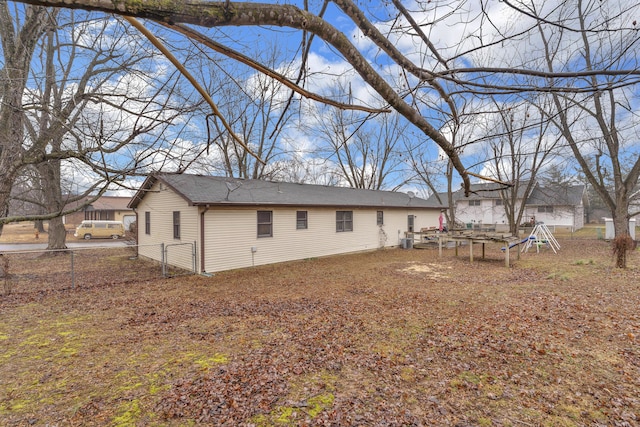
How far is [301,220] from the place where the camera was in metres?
13.0

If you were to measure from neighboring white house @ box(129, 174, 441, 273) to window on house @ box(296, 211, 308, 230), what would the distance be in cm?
4

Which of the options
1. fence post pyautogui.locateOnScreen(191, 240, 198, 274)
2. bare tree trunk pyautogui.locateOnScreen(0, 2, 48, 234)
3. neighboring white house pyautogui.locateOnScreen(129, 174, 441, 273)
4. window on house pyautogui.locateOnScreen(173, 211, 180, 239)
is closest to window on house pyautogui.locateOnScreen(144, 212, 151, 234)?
neighboring white house pyautogui.locateOnScreen(129, 174, 441, 273)

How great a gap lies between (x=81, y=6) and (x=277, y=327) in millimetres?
4804

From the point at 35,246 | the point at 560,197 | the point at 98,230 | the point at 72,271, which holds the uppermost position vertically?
the point at 560,197

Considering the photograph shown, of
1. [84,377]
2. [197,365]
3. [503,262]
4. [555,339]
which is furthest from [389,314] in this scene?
[503,262]

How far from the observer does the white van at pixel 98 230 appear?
71.8ft

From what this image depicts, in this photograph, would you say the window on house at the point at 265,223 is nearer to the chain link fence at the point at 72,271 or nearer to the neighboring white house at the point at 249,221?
the neighboring white house at the point at 249,221

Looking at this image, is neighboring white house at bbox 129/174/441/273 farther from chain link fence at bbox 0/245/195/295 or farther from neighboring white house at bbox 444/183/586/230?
neighboring white house at bbox 444/183/586/230

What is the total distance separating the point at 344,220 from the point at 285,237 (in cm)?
381

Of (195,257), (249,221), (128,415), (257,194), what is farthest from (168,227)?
(128,415)

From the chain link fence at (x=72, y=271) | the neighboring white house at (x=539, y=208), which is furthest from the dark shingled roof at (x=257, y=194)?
the neighboring white house at (x=539, y=208)

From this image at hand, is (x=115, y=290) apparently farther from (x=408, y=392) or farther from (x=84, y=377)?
(x=408, y=392)

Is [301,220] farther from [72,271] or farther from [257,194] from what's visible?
[72,271]

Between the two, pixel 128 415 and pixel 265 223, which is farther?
pixel 265 223
